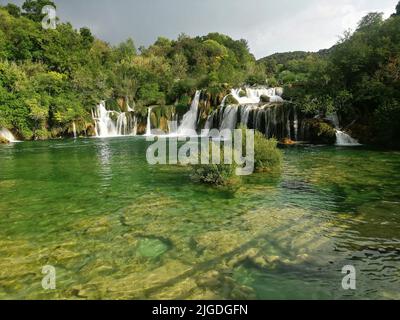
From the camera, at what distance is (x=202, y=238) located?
645 centimetres

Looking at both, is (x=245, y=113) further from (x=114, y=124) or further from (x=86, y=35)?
(x=86, y=35)

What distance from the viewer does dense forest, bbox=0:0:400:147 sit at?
79.7 feet

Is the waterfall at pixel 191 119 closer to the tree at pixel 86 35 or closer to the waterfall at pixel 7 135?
the waterfall at pixel 7 135

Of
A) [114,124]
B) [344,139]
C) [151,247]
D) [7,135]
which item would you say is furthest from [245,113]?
[7,135]

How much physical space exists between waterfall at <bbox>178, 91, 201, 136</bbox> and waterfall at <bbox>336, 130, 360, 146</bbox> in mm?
19626

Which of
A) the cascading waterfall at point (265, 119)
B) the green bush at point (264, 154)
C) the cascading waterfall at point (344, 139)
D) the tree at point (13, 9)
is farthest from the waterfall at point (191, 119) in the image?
the tree at point (13, 9)

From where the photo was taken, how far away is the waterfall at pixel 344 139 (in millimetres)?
24312

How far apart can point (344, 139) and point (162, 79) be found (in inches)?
1578

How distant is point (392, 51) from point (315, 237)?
23.8 metres

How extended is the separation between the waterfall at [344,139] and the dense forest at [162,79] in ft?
2.01

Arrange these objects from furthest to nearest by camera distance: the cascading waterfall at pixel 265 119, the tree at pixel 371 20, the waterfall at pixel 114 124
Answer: the waterfall at pixel 114 124
the tree at pixel 371 20
the cascading waterfall at pixel 265 119

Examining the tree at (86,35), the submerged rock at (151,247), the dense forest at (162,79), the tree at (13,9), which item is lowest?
the submerged rock at (151,247)

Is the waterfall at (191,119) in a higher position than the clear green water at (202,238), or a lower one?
higher
